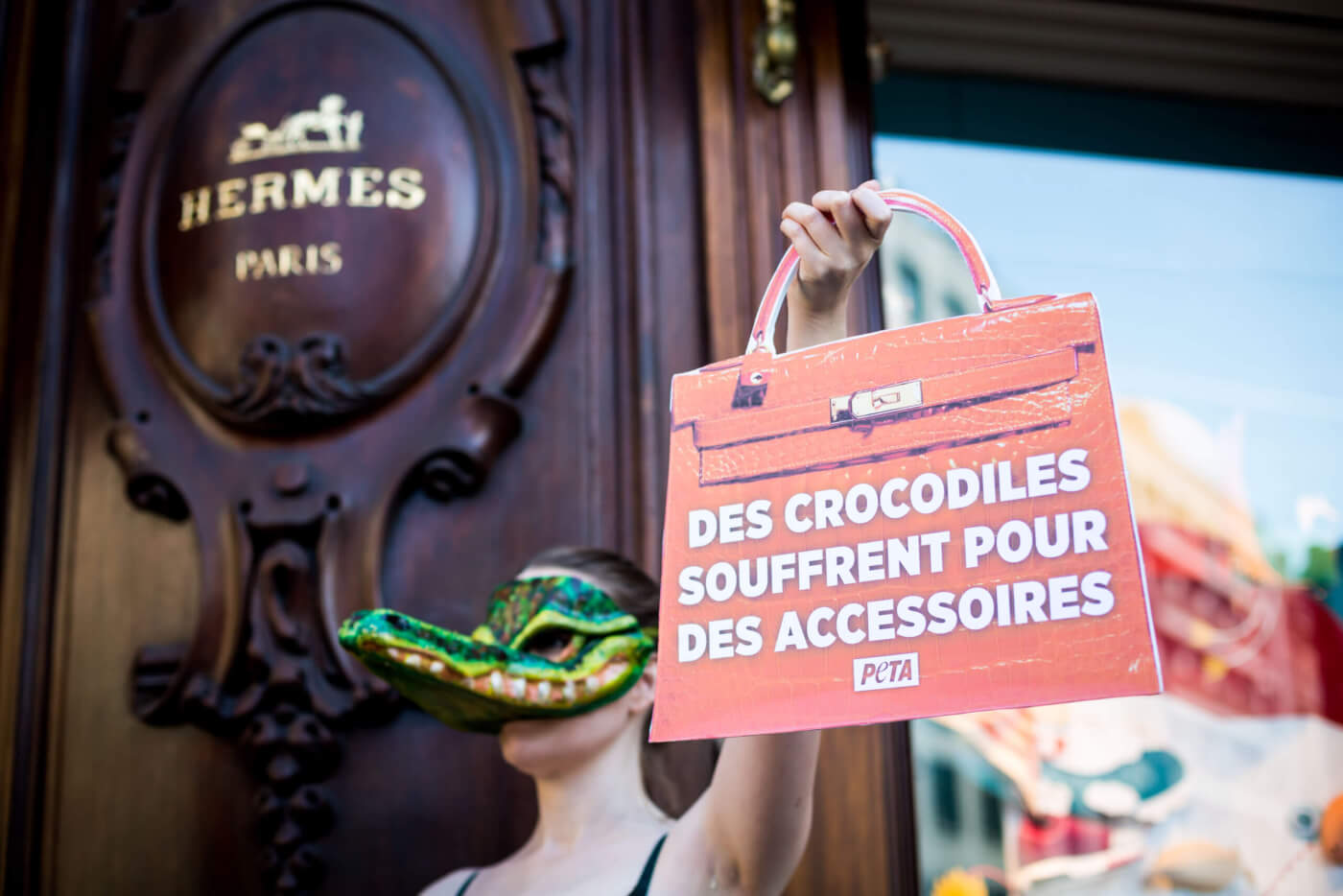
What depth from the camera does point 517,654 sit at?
5.24 ft

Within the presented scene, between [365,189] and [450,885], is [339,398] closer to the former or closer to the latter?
[365,189]

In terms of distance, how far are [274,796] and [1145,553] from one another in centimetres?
156

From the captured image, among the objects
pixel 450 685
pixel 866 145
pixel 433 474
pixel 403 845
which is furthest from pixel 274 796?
pixel 866 145

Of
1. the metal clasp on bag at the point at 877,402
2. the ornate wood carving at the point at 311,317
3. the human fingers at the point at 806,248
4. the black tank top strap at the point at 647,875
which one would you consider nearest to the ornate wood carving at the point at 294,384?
the ornate wood carving at the point at 311,317

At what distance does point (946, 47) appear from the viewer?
9.25ft

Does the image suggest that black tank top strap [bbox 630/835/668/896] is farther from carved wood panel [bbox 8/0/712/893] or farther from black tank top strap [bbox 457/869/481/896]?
carved wood panel [bbox 8/0/712/893]

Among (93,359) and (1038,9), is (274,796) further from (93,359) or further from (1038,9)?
(1038,9)

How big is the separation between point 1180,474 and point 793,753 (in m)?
1.68

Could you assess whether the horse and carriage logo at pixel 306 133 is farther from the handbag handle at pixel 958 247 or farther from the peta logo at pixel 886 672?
the peta logo at pixel 886 672

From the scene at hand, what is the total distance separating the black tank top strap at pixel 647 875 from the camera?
1.53 meters

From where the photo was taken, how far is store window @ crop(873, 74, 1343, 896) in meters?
2.57

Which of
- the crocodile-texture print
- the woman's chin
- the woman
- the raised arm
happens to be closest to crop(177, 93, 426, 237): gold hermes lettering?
the woman

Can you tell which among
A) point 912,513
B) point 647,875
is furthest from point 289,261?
point 912,513

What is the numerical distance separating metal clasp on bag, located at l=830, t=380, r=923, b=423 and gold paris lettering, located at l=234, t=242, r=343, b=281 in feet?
3.99
